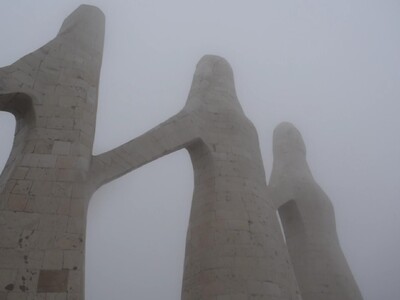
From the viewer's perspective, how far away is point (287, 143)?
1772 centimetres

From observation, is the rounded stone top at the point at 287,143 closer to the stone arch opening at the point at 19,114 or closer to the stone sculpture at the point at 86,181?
the stone sculpture at the point at 86,181

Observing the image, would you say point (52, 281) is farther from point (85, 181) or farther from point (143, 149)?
point (143, 149)

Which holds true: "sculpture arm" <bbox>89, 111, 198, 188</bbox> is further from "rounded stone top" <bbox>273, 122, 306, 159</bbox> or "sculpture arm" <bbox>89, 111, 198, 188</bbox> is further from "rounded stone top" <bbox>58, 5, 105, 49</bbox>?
"rounded stone top" <bbox>273, 122, 306, 159</bbox>

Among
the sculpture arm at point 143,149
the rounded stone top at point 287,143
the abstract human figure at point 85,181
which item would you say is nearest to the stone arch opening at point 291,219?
the rounded stone top at point 287,143

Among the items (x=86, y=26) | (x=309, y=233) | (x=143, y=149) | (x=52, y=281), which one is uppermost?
(x=86, y=26)

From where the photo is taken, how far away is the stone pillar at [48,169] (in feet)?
21.7

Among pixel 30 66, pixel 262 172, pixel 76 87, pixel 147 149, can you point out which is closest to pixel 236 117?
pixel 262 172

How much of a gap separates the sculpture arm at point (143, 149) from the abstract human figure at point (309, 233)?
6.61m

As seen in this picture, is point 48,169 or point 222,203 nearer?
point 48,169

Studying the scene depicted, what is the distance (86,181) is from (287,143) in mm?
11753

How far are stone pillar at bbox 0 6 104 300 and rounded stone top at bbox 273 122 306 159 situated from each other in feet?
33.5

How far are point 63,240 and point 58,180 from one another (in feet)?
4.34

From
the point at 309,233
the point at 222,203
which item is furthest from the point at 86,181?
the point at 309,233

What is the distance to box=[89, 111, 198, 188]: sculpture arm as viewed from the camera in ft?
28.9
